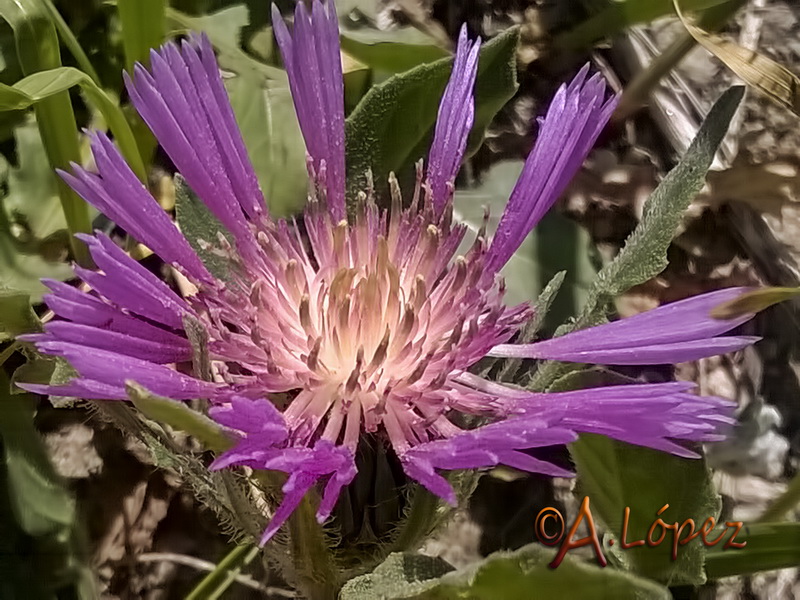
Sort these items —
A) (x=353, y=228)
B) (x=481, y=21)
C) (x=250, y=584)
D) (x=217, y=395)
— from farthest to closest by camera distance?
1. (x=481, y=21)
2. (x=250, y=584)
3. (x=353, y=228)
4. (x=217, y=395)

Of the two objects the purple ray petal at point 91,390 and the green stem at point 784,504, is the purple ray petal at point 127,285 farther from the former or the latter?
the green stem at point 784,504

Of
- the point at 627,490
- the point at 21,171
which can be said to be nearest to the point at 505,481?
the point at 627,490

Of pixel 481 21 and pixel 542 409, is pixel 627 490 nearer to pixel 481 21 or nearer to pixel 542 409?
pixel 542 409

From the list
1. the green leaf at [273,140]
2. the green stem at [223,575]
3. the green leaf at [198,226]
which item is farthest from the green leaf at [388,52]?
the green stem at [223,575]

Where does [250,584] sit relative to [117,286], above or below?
below

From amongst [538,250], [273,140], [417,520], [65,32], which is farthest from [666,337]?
[65,32]
